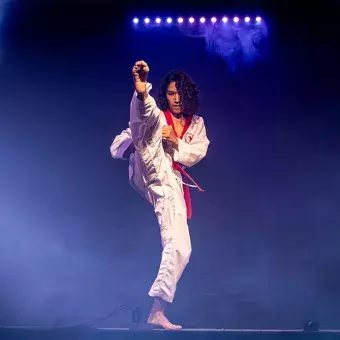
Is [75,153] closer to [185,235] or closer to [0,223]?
[0,223]

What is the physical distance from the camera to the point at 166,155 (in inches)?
128

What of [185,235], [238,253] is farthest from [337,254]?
[185,235]

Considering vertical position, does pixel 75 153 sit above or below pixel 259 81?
below

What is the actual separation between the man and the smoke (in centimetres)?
89

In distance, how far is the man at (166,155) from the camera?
2.94m

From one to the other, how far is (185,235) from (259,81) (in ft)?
5.19

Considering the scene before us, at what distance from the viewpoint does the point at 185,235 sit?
3.07 m

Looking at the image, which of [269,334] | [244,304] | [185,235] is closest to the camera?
[269,334]

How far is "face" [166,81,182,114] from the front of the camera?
3439 millimetres

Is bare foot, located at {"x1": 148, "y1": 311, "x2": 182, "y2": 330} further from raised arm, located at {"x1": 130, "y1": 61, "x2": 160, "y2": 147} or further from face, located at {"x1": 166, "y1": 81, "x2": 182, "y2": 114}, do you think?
face, located at {"x1": 166, "y1": 81, "x2": 182, "y2": 114}

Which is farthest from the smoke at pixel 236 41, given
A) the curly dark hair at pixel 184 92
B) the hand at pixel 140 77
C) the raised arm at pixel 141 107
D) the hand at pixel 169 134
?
the hand at pixel 140 77

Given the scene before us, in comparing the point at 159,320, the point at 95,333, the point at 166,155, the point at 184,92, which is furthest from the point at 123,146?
the point at 95,333

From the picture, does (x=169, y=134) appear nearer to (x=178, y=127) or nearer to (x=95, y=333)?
(x=178, y=127)

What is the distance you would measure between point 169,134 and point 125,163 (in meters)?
1.15
